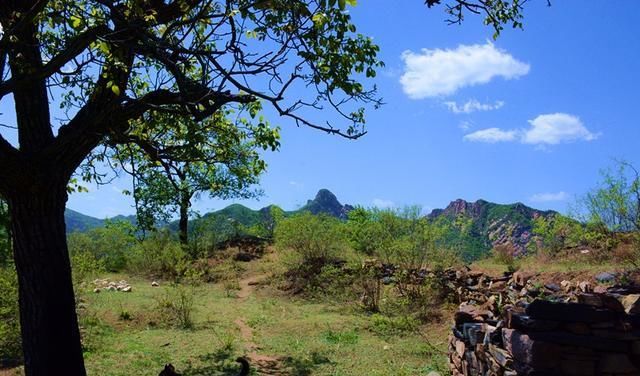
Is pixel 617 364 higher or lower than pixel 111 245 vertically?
lower

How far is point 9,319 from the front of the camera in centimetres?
909

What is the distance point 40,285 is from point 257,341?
4719mm

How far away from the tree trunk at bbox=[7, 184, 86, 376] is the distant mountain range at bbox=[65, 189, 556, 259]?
9.03 m

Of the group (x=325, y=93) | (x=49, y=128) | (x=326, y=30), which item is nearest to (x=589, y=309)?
(x=325, y=93)

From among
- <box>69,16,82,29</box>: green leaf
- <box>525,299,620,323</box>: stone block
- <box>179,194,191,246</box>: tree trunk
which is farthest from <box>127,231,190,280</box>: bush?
<box>525,299,620,323</box>: stone block

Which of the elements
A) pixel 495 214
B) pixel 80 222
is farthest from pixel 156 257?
pixel 80 222

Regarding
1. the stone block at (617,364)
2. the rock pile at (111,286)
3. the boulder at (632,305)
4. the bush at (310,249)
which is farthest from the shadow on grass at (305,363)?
the rock pile at (111,286)

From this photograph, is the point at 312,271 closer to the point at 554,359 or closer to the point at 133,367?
the point at 133,367

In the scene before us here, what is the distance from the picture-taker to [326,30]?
5102 mm

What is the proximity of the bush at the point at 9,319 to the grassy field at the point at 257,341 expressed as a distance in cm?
110

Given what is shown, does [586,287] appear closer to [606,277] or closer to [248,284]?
[606,277]

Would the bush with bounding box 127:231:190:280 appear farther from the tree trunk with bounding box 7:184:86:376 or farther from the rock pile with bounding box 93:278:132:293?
the tree trunk with bounding box 7:184:86:376

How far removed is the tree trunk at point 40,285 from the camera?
557 cm

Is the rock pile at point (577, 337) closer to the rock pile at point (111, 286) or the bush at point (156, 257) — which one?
the rock pile at point (111, 286)
